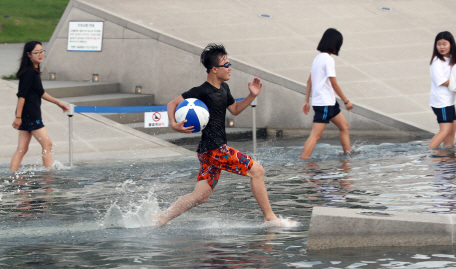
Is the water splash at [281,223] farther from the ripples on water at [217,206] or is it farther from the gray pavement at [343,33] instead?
the gray pavement at [343,33]

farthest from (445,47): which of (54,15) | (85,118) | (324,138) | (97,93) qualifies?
(54,15)

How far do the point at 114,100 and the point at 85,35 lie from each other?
2.45 m

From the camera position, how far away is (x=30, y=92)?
31.2 feet

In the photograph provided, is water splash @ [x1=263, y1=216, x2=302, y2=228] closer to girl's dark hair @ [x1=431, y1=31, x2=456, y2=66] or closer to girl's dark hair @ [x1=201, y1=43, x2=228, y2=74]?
girl's dark hair @ [x1=201, y1=43, x2=228, y2=74]

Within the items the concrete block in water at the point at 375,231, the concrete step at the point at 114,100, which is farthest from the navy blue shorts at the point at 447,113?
the concrete step at the point at 114,100

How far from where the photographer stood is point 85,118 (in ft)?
42.7

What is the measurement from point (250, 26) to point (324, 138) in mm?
4687

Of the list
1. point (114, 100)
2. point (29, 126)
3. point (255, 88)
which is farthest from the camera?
point (114, 100)

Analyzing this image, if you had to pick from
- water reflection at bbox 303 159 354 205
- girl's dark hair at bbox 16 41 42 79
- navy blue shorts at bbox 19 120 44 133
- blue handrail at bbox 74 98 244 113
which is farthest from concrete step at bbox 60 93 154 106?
water reflection at bbox 303 159 354 205

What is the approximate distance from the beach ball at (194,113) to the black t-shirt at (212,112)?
0.31 ft

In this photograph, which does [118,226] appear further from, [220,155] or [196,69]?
[196,69]

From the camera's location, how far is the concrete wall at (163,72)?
1387 centimetres

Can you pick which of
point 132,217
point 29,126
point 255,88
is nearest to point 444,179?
point 255,88

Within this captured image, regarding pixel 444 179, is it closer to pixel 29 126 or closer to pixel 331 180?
pixel 331 180
